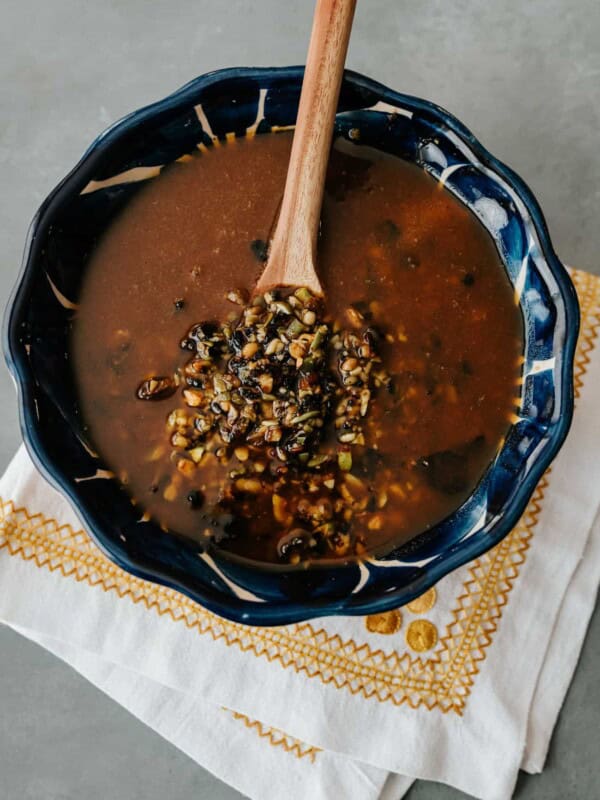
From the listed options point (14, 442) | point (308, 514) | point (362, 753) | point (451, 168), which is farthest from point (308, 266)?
point (362, 753)

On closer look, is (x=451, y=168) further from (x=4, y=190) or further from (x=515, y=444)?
(x=4, y=190)

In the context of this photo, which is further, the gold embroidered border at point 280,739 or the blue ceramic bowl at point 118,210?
the gold embroidered border at point 280,739

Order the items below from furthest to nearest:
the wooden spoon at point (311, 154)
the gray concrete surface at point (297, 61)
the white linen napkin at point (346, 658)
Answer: the gray concrete surface at point (297, 61) → the white linen napkin at point (346, 658) → the wooden spoon at point (311, 154)

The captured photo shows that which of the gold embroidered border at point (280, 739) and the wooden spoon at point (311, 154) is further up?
the wooden spoon at point (311, 154)

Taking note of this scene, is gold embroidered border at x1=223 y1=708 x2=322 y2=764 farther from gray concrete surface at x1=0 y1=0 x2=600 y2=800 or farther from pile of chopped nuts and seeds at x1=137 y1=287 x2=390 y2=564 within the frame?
gray concrete surface at x1=0 y1=0 x2=600 y2=800

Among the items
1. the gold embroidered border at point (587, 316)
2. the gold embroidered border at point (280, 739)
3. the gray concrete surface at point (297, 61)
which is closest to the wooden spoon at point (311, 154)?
the gray concrete surface at point (297, 61)

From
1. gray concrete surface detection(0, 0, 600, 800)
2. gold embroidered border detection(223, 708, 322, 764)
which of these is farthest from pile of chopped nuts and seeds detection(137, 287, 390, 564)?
gray concrete surface detection(0, 0, 600, 800)

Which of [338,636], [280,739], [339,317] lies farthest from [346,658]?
[339,317]

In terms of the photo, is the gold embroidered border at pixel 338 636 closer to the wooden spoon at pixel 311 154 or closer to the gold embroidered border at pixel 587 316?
the gold embroidered border at pixel 587 316
